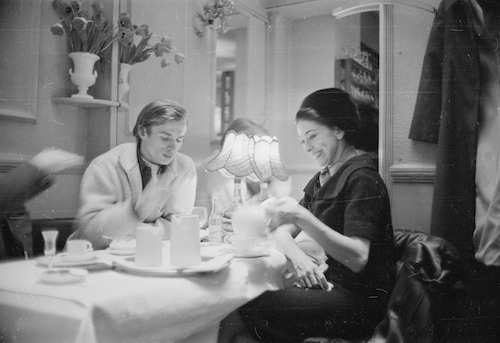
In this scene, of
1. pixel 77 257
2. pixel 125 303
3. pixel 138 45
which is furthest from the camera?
pixel 138 45

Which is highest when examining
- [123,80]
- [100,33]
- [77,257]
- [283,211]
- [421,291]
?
[100,33]

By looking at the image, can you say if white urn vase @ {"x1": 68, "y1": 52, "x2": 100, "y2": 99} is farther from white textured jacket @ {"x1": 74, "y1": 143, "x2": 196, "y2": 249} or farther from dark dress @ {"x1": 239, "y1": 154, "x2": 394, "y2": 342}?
dark dress @ {"x1": 239, "y1": 154, "x2": 394, "y2": 342}

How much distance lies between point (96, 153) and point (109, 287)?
14.0 inches

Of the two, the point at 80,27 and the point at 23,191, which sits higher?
the point at 80,27

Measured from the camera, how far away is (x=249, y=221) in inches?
44.4

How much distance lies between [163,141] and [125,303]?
0.41 metres

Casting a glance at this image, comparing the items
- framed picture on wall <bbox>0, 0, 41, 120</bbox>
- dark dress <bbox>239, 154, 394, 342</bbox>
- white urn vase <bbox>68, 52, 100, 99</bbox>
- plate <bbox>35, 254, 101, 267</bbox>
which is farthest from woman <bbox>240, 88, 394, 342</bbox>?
framed picture on wall <bbox>0, 0, 41, 120</bbox>

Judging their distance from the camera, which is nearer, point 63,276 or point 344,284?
point 63,276

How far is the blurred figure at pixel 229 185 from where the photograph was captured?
3.67 ft

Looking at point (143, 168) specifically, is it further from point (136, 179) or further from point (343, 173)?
point (343, 173)

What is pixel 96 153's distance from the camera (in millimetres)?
1051

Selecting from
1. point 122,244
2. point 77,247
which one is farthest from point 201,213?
point 77,247

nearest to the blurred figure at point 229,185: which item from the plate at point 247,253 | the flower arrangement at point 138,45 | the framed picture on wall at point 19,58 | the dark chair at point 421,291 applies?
the plate at point 247,253

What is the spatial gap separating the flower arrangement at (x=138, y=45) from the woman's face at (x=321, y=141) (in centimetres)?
39
